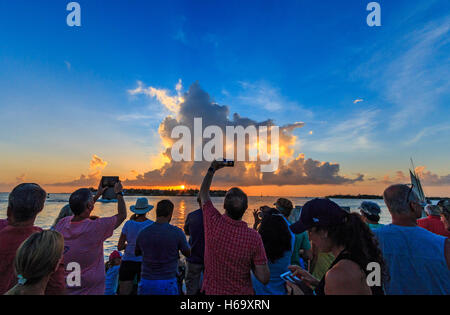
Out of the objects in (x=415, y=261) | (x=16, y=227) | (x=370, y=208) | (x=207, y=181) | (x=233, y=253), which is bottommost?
(x=415, y=261)

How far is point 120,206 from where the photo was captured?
137 inches

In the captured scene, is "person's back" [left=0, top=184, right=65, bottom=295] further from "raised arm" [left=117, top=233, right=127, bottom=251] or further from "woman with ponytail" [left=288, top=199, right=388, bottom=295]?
"woman with ponytail" [left=288, top=199, right=388, bottom=295]

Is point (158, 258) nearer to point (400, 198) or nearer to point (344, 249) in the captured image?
point (344, 249)

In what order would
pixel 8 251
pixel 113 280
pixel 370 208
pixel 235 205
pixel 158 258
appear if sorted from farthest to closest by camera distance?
pixel 113 280 → pixel 370 208 → pixel 158 258 → pixel 235 205 → pixel 8 251

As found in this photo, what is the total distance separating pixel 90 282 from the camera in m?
3.05

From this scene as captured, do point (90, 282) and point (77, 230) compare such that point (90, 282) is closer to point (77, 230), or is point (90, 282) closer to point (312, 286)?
point (77, 230)

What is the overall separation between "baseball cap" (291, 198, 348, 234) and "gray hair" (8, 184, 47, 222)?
11.3 feet

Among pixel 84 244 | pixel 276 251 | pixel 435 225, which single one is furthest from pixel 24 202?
pixel 435 225

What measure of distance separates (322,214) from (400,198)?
162cm

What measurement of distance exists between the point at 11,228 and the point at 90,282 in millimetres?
1248

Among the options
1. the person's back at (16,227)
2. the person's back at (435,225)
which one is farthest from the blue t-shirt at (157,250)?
the person's back at (435,225)

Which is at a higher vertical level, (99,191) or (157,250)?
(99,191)

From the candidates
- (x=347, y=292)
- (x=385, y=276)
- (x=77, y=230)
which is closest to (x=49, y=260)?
(x=77, y=230)
